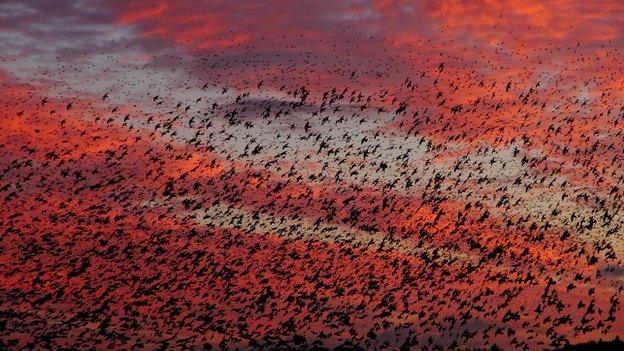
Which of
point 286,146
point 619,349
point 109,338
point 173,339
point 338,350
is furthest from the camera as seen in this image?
point 173,339

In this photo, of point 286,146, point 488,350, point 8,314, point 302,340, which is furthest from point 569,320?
point 8,314

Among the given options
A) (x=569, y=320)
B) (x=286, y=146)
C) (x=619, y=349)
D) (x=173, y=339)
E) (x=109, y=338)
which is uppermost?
(x=286, y=146)

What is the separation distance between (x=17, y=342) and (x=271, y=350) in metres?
44.2

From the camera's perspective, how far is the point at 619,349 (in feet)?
327

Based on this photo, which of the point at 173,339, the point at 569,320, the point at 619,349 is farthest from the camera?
the point at 173,339

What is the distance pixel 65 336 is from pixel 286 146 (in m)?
69.2

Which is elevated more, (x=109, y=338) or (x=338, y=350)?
(x=109, y=338)

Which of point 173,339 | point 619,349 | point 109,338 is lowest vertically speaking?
point 173,339

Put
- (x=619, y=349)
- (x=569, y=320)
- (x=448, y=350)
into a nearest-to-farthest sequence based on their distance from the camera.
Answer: (x=569, y=320) → (x=619, y=349) → (x=448, y=350)

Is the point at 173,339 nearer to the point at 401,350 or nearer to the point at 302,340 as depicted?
the point at 302,340

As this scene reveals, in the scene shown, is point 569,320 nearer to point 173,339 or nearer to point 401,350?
point 401,350

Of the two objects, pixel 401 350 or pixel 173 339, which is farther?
pixel 173 339

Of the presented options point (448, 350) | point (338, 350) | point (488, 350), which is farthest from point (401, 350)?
point (338, 350)

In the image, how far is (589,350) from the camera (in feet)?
343
